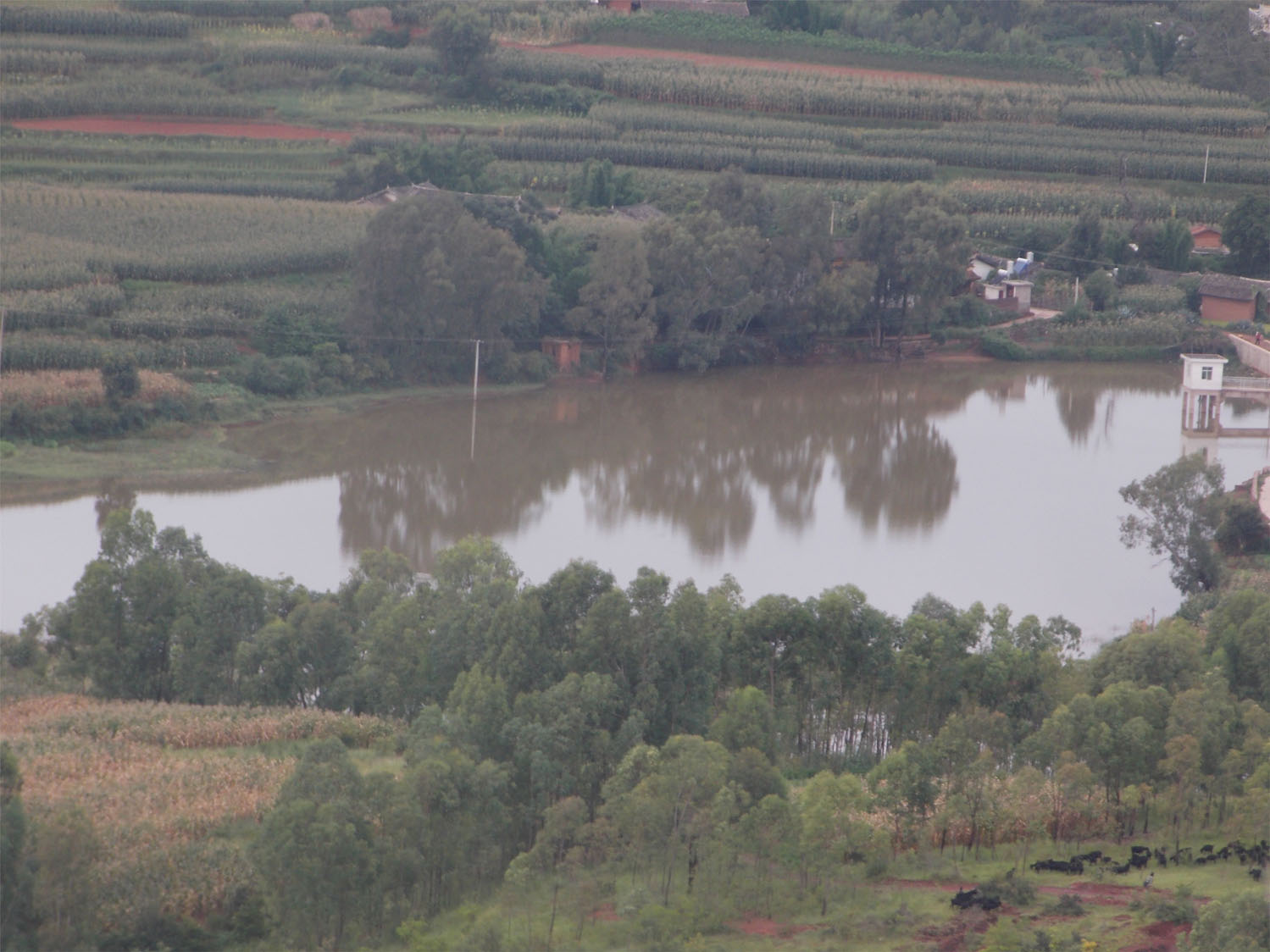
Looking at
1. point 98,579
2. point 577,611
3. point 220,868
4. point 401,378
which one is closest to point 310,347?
point 401,378

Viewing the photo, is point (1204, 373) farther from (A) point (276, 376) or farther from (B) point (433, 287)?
(A) point (276, 376)

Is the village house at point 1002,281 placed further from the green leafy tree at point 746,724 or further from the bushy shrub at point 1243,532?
the green leafy tree at point 746,724

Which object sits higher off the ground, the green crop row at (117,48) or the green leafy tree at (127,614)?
the green crop row at (117,48)

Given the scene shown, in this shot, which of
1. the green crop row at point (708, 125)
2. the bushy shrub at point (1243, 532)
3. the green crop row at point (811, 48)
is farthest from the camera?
the green crop row at point (811, 48)

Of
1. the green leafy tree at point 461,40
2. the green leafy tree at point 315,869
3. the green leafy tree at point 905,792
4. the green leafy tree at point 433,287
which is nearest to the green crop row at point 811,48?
the green leafy tree at point 461,40

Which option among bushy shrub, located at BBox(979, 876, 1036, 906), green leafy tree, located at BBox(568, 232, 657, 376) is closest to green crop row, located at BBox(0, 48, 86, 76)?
green leafy tree, located at BBox(568, 232, 657, 376)

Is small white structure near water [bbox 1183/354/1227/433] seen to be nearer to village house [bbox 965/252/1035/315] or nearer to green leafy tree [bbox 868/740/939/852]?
village house [bbox 965/252/1035/315]
